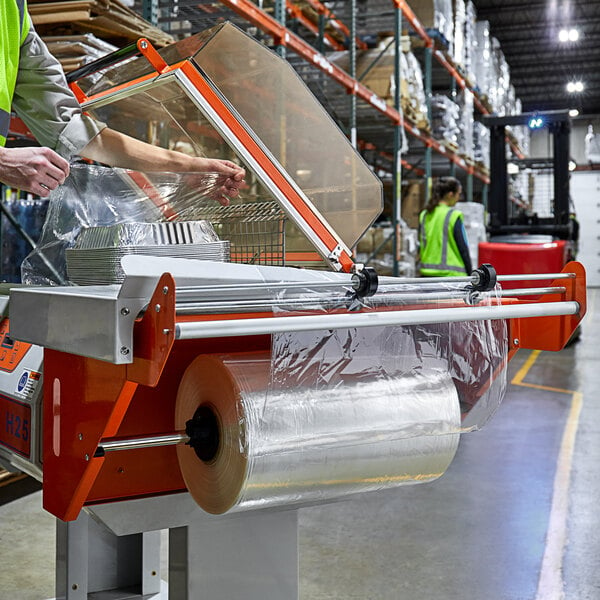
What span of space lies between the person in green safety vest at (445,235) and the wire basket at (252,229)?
4.76 m

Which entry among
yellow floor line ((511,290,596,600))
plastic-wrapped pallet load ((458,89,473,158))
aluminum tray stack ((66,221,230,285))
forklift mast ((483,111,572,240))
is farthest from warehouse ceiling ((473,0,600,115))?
aluminum tray stack ((66,221,230,285))

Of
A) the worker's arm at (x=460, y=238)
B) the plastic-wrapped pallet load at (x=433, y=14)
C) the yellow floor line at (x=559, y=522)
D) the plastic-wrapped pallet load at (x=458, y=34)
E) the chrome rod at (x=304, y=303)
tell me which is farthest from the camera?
the plastic-wrapped pallet load at (x=458, y=34)

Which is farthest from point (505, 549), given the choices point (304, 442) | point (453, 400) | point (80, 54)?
point (80, 54)

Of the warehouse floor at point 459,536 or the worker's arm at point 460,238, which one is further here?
the worker's arm at point 460,238

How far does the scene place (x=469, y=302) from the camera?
1539mm

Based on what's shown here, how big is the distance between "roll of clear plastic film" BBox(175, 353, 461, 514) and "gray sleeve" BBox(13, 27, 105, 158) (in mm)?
1031

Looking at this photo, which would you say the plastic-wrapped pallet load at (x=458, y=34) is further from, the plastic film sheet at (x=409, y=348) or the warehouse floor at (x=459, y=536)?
the plastic film sheet at (x=409, y=348)

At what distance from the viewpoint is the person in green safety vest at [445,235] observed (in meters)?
6.73

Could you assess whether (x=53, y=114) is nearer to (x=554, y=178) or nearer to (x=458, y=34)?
(x=554, y=178)

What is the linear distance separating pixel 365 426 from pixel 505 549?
2.21m

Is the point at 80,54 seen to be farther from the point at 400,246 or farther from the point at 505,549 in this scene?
the point at 400,246

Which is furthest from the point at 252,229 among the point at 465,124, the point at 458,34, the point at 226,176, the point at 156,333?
the point at 465,124

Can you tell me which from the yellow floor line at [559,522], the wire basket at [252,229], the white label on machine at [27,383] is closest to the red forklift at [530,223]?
the yellow floor line at [559,522]

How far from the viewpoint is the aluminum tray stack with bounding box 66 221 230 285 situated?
162 centimetres
